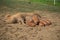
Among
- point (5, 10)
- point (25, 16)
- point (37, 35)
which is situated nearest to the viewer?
point (37, 35)

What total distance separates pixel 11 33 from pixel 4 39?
33cm

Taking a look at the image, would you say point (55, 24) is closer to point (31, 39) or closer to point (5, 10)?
point (31, 39)

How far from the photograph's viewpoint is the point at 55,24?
13.2 feet

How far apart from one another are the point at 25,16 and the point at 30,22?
0.35m

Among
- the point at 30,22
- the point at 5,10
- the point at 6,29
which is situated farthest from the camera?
the point at 5,10

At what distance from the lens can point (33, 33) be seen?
3389 millimetres

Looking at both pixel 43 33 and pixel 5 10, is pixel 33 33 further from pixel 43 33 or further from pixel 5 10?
pixel 5 10

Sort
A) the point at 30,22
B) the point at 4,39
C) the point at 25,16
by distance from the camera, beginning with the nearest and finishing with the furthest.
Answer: the point at 4,39 → the point at 30,22 → the point at 25,16

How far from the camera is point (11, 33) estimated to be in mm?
3375

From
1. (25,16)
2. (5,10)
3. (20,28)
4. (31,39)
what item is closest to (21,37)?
(31,39)

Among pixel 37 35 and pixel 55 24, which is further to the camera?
pixel 55 24

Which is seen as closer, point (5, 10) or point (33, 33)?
point (33, 33)

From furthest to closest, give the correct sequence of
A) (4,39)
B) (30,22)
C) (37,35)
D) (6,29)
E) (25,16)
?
(25,16) → (30,22) → (6,29) → (37,35) → (4,39)

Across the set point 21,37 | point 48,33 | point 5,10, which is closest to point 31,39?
point 21,37
